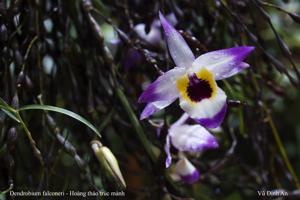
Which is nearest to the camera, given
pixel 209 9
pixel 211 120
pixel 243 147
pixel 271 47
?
pixel 211 120

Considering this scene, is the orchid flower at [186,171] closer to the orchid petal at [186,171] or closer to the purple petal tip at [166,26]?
the orchid petal at [186,171]

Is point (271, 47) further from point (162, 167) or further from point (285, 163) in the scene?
point (162, 167)

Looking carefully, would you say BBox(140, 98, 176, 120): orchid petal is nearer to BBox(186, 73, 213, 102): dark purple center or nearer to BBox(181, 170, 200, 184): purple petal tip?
BBox(186, 73, 213, 102): dark purple center

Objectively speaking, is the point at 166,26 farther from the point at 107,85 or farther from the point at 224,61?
the point at 107,85

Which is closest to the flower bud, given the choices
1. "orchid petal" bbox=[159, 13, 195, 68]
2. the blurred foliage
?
the blurred foliage

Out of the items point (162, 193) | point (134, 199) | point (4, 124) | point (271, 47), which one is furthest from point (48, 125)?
point (271, 47)

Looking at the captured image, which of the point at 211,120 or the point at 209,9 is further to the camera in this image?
the point at 209,9

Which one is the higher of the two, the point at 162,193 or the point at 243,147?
the point at 162,193
